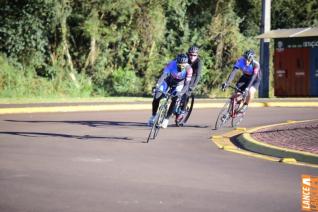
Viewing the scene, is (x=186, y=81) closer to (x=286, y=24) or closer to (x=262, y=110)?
(x=262, y=110)

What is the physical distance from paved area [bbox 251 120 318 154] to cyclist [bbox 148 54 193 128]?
1.73 m

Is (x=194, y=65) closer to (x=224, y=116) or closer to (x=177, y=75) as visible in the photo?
(x=177, y=75)

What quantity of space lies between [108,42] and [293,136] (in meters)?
19.1

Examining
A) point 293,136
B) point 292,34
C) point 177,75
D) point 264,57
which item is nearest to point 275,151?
point 293,136

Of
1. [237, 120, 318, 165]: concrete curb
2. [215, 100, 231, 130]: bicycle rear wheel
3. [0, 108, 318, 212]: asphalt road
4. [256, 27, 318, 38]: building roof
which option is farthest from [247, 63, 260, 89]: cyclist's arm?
[256, 27, 318, 38]: building roof

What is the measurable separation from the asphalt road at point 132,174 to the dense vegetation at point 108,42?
539 inches

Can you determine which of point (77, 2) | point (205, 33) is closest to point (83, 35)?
point (77, 2)

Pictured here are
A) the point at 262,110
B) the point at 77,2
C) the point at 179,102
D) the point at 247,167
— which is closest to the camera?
the point at 247,167

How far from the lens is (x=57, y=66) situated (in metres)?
29.5

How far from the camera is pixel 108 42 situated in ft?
100

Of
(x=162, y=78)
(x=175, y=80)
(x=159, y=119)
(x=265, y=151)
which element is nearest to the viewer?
(x=265, y=151)

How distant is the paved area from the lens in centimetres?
1091

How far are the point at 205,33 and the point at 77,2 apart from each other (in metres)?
7.28

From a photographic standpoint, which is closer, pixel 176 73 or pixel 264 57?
pixel 176 73
